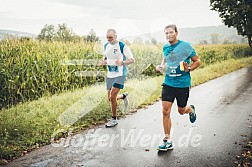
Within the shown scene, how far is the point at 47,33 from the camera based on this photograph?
500 inches

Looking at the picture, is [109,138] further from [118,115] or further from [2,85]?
[2,85]

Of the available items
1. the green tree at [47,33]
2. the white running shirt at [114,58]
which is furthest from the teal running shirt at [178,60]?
the green tree at [47,33]

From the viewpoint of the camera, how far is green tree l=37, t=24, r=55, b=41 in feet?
38.9

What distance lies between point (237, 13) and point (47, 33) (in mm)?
26494

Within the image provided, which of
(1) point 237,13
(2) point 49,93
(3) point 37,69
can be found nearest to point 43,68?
(3) point 37,69

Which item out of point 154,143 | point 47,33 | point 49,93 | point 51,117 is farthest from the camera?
point 47,33

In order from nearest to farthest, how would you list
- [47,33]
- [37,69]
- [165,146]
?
[165,146] → [37,69] → [47,33]

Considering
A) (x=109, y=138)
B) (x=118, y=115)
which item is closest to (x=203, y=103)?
(x=118, y=115)

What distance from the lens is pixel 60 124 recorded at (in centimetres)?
614

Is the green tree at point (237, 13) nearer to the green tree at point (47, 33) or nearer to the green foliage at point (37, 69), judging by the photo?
the green tree at point (47, 33)

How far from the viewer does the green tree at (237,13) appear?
3222cm

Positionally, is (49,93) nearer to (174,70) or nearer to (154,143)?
(154,143)

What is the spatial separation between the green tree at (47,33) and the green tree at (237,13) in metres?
24.6

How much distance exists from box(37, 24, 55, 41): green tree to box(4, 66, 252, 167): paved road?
6.16m
